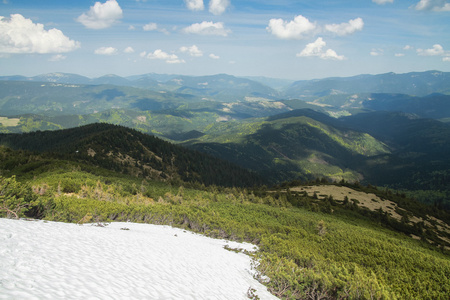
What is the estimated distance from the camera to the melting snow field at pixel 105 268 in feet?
33.5

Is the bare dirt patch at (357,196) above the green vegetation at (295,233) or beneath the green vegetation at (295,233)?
beneath

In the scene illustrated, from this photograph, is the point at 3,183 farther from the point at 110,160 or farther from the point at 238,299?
the point at 110,160

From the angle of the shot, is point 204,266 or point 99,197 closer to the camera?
point 204,266

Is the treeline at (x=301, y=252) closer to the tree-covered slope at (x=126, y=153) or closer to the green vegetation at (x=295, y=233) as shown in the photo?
the green vegetation at (x=295, y=233)

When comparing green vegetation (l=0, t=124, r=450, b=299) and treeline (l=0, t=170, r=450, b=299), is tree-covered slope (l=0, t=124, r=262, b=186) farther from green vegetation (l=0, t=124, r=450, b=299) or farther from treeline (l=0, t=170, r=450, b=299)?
treeline (l=0, t=170, r=450, b=299)

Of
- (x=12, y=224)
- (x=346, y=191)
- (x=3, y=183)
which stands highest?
(x=3, y=183)

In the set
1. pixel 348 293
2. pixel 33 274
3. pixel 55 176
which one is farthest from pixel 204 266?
pixel 55 176

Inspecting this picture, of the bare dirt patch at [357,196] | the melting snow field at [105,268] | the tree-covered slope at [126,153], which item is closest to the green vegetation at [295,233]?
the melting snow field at [105,268]

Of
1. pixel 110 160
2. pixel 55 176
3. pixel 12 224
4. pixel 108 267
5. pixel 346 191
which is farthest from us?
pixel 110 160

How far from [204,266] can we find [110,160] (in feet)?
396

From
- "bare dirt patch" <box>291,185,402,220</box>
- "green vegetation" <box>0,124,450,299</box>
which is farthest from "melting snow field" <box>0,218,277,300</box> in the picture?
"bare dirt patch" <box>291,185,402,220</box>

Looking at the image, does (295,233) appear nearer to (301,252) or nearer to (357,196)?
(301,252)

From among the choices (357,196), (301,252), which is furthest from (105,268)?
(357,196)

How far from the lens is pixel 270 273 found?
68.7ft
